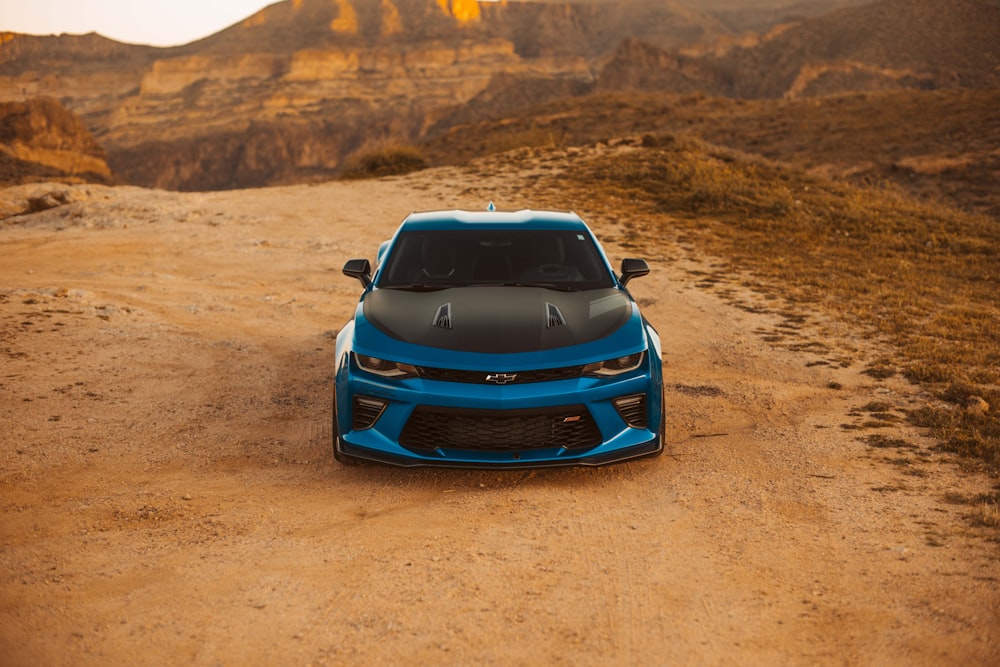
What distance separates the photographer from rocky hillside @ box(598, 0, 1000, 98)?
3014 inches

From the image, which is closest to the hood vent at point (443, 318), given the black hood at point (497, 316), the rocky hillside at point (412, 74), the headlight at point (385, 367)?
the black hood at point (497, 316)

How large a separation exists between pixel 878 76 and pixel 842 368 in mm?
80149

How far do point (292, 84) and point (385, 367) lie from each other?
16529cm

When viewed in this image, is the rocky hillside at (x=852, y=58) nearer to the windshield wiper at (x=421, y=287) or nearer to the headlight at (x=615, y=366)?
the windshield wiper at (x=421, y=287)

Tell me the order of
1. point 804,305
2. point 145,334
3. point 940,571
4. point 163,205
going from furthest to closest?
point 163,205
point 804,305
point 145,334
point 940,571

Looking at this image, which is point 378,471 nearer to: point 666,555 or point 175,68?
point 666,555

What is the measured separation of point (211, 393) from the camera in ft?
22.8

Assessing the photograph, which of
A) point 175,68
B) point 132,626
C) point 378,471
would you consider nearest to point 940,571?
point 378,471

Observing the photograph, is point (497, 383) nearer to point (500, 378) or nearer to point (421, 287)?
point (500, 378)

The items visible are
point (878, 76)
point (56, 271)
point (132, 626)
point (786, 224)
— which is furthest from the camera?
point (878, 76)

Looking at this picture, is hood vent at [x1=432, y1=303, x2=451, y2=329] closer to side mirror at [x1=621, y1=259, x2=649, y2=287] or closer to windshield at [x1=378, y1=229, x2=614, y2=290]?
windshield at [x1=378, y1=229, x2=614, y2=290]

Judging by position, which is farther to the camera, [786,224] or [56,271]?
[786,224]

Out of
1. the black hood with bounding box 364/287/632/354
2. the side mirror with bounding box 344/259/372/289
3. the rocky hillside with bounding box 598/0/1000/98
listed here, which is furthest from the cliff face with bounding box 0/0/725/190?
the black hood with bounding box 364/287/632/354

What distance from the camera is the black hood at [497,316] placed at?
4906mm
